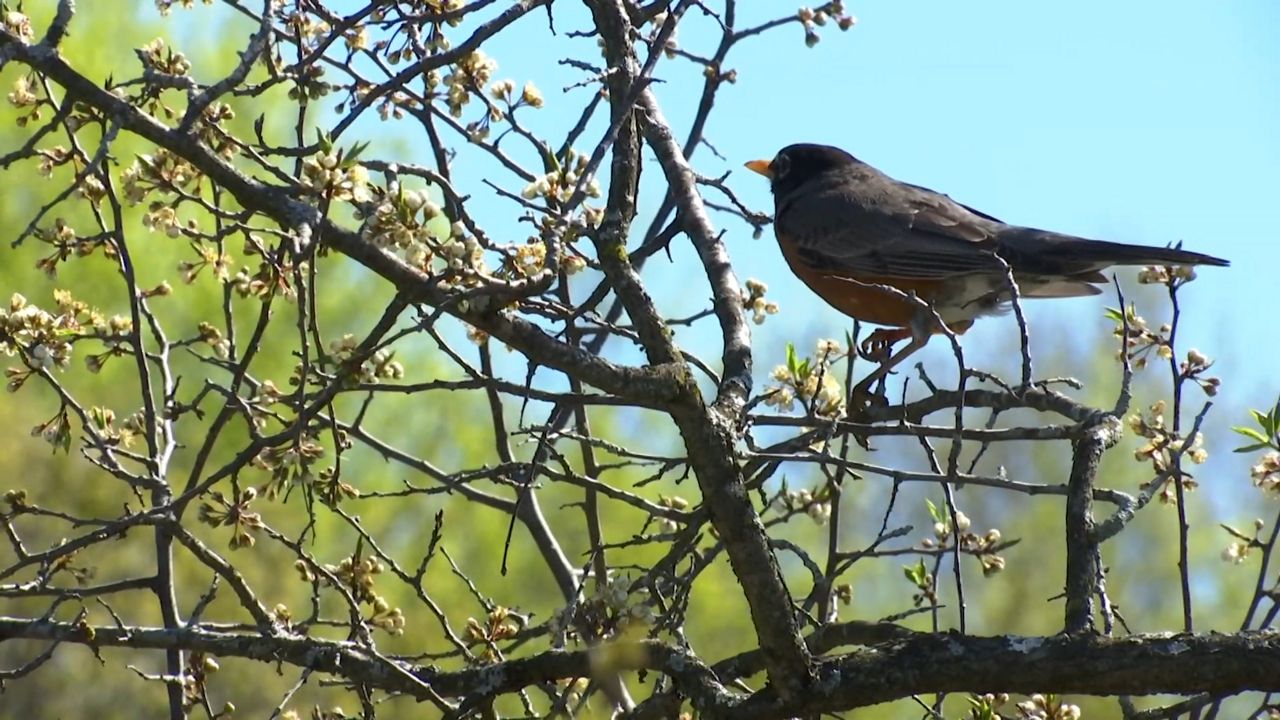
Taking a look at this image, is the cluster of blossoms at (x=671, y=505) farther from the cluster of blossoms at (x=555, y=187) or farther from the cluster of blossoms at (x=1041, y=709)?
the cluster of blossoms at (x=555, y=187)

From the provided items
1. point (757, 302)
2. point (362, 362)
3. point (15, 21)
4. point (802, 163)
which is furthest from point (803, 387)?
point (802, 163)

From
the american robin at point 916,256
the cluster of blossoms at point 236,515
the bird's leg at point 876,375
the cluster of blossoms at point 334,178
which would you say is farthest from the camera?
the american robin at point 916,256

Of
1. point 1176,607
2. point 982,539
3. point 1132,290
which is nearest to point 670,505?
point 982,539

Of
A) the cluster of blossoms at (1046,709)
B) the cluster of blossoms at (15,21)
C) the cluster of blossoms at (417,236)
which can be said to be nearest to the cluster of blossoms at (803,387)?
the cluster of blossoms at (1046,709)

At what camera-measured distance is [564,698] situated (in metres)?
2.85

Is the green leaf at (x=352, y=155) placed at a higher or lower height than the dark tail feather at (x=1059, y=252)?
lower

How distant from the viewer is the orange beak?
7520mm

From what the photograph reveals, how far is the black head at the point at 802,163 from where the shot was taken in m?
7.30

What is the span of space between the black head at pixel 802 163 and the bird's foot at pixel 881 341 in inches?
58.5

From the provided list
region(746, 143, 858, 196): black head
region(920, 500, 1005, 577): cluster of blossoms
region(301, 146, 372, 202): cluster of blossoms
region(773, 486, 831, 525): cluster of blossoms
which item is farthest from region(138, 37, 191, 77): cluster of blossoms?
region(746, 143, 858, 196): black head

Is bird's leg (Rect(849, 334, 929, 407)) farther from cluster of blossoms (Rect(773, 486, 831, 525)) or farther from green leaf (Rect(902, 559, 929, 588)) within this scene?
green leaf (Rect(902, 559, 929, 588))

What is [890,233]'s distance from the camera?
19.9 feet

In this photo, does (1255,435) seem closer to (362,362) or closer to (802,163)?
(362,362)

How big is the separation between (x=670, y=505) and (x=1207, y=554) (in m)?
12.8
